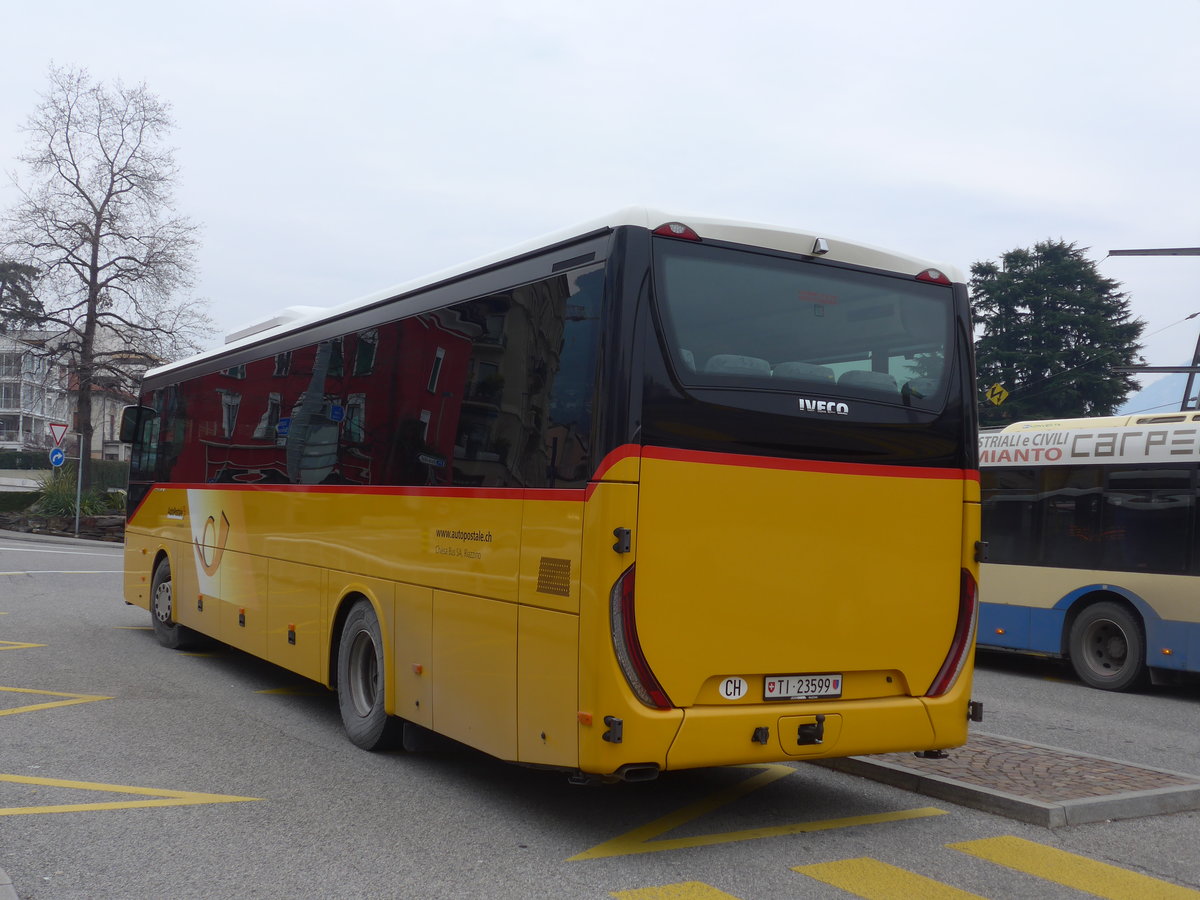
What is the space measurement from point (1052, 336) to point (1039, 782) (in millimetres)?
55698

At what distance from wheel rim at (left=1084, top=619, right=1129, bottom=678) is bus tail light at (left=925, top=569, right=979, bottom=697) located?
6.99 m

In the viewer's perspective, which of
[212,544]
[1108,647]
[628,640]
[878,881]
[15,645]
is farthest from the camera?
[1108,647]

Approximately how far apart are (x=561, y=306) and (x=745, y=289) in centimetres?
95

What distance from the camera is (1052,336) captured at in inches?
2327

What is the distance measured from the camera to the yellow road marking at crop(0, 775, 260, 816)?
21.3ft

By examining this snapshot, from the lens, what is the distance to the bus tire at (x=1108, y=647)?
1275 centimetres

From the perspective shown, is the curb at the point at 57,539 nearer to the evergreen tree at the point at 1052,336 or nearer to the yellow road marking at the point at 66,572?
the yellow road marking at the point at 66,572

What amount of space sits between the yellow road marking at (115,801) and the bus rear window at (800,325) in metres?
3.58

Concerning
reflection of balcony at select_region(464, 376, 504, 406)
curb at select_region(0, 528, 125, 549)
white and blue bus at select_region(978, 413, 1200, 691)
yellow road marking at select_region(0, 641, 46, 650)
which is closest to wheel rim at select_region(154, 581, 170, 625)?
yellow road marking at select_region(0, 641, 46, 650)

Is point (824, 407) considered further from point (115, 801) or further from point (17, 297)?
point (17, 297)

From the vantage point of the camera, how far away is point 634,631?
227 inches

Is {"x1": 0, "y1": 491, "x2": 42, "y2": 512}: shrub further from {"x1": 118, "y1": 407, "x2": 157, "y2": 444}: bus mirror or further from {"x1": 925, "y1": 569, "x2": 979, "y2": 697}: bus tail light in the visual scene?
{"x1": 925, "y1": 569, "x2": 979, "y2": 697}: bus tail light

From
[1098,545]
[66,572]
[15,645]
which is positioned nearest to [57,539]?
[66,572]

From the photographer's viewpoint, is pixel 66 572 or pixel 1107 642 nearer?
pixel 1107 642
